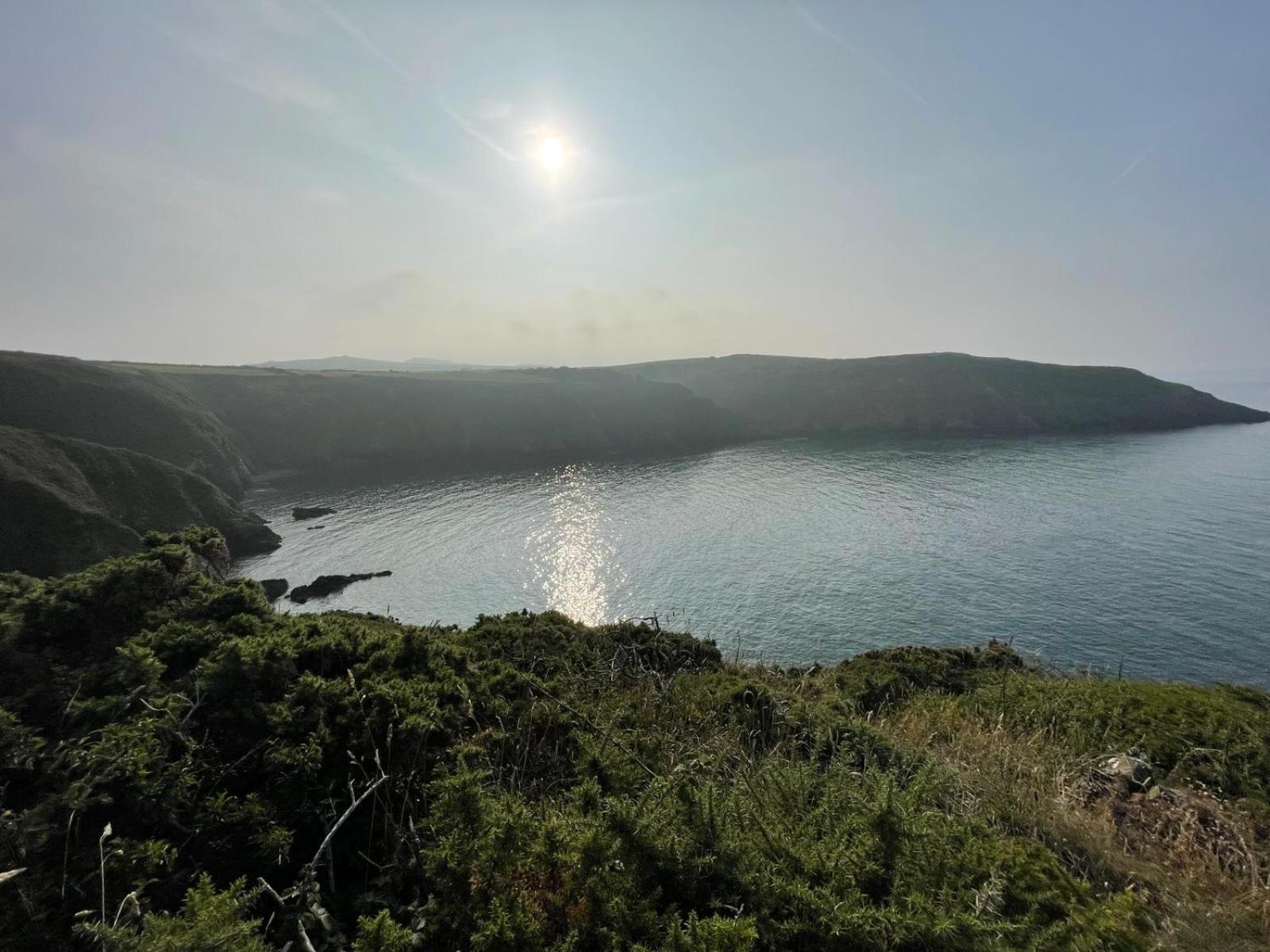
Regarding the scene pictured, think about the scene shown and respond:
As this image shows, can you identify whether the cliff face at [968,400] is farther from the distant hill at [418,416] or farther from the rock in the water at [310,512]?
the rock in the water at [310,512]

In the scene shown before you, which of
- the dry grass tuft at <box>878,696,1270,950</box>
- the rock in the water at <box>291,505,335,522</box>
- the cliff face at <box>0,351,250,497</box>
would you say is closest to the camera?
the dry grass tuft at <box>878,696,1270,950</box>

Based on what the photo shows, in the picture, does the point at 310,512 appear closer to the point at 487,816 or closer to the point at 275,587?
the point at 275,587

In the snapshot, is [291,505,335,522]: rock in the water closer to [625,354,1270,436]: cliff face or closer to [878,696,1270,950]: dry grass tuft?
[878,696,1270,950]: dry grass tuft

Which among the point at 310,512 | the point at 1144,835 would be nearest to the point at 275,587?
the point at 310,512

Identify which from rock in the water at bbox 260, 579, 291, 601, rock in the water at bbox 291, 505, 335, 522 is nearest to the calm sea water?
rock in the water at bbox 260, 579, 291, 601

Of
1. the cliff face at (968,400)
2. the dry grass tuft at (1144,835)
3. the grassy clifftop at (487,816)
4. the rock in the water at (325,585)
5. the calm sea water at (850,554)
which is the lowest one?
the rock in the water at (325,585)

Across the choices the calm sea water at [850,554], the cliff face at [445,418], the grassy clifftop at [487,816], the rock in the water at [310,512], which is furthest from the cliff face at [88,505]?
the grassy clifftop at [487,816]
